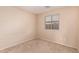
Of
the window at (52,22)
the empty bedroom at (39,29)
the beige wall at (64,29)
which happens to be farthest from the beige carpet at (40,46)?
the window at (52,22)

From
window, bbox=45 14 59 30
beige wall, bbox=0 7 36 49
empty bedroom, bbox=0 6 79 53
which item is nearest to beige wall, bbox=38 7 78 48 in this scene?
empty bedroom, bbox=0 6 79 53

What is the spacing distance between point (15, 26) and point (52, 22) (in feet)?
4.17

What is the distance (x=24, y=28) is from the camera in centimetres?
285

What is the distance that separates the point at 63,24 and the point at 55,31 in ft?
1.18

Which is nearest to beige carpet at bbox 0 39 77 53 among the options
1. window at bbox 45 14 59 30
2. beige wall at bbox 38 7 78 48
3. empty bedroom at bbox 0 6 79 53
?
empty bedroom at bbox 0 6 79 53

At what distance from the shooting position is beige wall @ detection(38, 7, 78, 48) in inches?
109

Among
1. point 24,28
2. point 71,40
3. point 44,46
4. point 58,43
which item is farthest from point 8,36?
point 71,40

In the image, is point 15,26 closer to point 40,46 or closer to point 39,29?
point 39,29

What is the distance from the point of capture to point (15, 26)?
2945 millimetres

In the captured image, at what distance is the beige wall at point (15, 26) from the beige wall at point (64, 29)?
289mm

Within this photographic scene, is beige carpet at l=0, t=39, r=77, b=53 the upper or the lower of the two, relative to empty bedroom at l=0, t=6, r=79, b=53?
lower

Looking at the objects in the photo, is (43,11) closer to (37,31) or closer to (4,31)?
(37,31)

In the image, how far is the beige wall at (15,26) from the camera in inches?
109

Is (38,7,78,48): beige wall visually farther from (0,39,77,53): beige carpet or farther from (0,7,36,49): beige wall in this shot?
(0,7,36,49): beige wall
